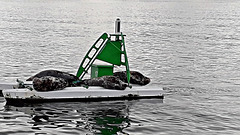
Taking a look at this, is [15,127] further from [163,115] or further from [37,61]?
[37,61]

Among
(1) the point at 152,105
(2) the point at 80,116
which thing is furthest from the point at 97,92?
(1) the point at 152,105

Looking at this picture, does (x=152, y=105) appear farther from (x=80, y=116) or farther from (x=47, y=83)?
(x=47, y=83)

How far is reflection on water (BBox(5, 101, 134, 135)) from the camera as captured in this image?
15711 millimetres

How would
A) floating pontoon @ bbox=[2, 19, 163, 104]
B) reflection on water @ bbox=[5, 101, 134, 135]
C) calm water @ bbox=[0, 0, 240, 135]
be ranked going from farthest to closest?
floating pontoon @ bbox=[2, 19, 163, 104], calm water @ bbox=[0, 0, 240, 135], reflection on water @ bbox=[5, 101, 134, 135]

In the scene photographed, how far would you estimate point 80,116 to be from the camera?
17.2 meters

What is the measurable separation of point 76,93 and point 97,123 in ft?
8.92

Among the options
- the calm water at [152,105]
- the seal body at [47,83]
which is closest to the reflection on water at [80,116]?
the calm water at [152,105]

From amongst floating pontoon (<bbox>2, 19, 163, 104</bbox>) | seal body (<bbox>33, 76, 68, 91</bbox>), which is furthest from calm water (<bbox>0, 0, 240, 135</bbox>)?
seal body (<bbox>33, 76, 68, 91</bbox>)

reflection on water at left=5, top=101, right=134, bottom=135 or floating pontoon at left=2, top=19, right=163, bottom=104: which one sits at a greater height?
floating pontoon at left=2, top=19, right=163, bottom=104

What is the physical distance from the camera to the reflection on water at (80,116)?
15.7 meters

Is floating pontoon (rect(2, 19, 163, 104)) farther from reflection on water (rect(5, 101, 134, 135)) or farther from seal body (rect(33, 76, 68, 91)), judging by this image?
reflection on water (rect(5, 101, 134, 135))

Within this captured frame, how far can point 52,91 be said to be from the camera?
Result: 18.3 m

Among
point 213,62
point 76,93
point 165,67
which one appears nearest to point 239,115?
point 76,93

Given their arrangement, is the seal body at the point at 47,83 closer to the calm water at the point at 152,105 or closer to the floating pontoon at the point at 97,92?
the floating pontoon at the point at 97,92
